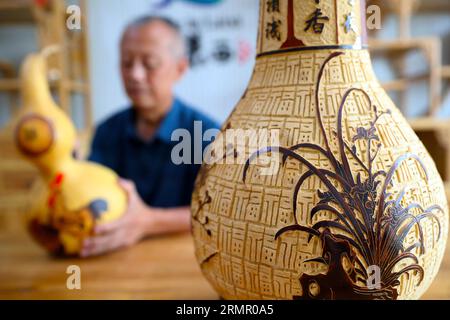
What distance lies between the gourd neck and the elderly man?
1.84 ft

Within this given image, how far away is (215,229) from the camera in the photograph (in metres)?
0.41

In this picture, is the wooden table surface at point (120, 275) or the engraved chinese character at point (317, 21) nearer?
the engraved chinese character at point (317, 21)

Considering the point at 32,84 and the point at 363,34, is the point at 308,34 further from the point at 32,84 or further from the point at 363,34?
the point at 32,84

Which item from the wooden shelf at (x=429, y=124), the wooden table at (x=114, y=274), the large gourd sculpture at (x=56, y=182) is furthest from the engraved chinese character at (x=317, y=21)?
the wooden shelf at (x=429, y=124)

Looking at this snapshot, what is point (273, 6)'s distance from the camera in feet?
1.38

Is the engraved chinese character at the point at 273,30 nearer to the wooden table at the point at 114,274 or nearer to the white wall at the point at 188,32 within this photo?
the wooden table at the point at 114,274

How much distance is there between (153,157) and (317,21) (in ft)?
2.49

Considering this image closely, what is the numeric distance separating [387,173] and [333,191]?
5 centimetres

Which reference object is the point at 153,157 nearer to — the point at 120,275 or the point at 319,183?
the point at 120,275

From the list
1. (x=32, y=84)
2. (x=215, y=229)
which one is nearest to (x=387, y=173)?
(x=215, y=229)

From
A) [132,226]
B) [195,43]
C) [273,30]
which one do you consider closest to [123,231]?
[132,226]

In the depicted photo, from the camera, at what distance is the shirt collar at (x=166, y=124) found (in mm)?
1062

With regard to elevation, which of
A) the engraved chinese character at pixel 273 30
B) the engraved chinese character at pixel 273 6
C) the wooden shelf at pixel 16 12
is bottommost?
the engraved chinese character at pixel 273 30

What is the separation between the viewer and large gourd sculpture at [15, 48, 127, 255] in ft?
2.31
